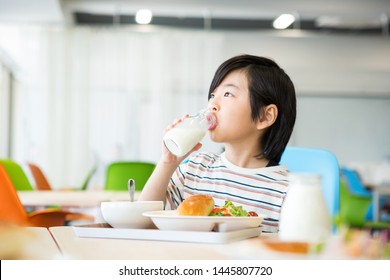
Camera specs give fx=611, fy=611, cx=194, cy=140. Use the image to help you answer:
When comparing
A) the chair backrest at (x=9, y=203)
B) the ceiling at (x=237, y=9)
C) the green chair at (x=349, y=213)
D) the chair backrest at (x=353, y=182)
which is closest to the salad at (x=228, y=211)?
the green chair at (x=349, y=213)

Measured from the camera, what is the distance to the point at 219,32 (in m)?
5.00

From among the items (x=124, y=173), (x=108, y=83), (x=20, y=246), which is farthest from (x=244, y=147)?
(x=108, y=83)

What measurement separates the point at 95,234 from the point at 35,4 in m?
3.51

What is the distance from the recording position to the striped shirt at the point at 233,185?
1.04 meters

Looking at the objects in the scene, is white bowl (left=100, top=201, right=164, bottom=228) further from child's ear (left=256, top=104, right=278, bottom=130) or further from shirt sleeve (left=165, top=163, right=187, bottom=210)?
child's ear (left=256, top=104, right=278, bottom=130)

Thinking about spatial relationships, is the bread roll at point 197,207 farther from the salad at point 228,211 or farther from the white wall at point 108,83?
the white wall at point 108,83

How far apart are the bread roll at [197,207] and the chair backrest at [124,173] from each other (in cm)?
208

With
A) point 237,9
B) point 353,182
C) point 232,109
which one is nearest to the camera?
point 232,109

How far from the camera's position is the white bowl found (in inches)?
27.7

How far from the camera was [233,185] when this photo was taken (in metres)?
1.07

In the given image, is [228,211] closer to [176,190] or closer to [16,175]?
[176,190]

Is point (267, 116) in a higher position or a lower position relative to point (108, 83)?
lower

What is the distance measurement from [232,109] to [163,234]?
0.44m
